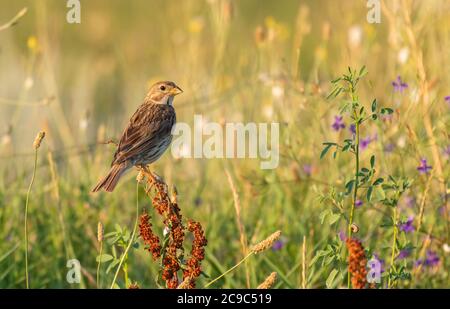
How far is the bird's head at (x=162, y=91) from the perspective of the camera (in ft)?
16.0

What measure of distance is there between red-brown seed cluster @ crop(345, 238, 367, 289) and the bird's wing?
1411 millimetres

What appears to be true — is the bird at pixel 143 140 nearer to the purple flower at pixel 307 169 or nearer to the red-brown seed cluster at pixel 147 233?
the red-brown seed cluster at pixel 147 233

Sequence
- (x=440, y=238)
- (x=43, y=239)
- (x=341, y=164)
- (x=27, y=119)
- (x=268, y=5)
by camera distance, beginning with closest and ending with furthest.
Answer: (x=440, y=238)
(x=43, y=239)
(x=341, y=164)
(x=27, y=119)
(x=268, y=5)

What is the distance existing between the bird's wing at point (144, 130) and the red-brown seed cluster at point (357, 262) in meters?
1.41

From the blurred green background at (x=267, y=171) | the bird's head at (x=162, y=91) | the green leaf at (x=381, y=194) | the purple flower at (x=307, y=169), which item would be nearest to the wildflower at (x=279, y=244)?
the blurred green background at (x=267, y=171)

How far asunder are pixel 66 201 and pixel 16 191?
11.7 inches

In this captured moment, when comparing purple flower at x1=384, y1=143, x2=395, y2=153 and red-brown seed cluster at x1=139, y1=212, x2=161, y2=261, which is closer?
red-brown seed cluster at x1=139, y1=212, x2=161, y2=261

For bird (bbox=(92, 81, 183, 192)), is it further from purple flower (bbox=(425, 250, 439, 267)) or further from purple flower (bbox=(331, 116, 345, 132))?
purple flower (bbox=(425, 250, 439, 267))

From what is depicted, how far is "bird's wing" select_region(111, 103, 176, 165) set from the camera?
13.8 feet

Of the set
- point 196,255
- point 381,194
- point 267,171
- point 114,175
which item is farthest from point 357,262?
point 267,171

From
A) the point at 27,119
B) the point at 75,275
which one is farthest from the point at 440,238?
the point at 27,119

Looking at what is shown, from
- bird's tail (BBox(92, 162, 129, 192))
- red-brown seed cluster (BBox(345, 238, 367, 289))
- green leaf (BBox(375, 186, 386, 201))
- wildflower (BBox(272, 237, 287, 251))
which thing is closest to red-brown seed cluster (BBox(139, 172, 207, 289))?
red-brown seed cluster (BBox(345, 238, 367, 289))

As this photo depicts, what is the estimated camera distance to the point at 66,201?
573 centimetres
